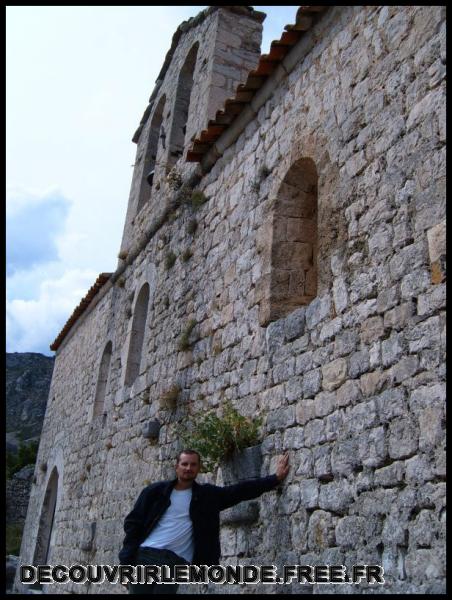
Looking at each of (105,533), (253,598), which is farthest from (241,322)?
(105,533)

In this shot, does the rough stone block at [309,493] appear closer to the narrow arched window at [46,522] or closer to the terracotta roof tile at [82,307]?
the terracotta roof tile at [82,307]

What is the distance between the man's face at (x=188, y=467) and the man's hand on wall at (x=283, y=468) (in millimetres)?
541

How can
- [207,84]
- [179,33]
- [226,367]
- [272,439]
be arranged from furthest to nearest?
[179,33] < [207,84] < [226,367] < [272,439]

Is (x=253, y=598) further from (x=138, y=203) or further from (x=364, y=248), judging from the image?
(x=138, y=203)

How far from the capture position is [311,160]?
15.4 ft

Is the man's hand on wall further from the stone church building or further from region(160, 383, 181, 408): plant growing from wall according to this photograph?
region(160, 383, 181, 408): plant growing from wall

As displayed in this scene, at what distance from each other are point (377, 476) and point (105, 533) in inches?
185

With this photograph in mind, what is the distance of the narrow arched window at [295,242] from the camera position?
4.63 m

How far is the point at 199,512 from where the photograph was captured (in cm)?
377

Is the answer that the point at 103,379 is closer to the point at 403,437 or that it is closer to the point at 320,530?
the point at 320,530

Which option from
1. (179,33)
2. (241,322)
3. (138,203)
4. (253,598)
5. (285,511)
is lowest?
(253,598)

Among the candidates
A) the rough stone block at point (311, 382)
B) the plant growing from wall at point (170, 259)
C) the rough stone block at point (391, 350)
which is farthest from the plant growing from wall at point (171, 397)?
the rough stone block at point (391, 350)

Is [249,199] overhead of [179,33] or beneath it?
beneath

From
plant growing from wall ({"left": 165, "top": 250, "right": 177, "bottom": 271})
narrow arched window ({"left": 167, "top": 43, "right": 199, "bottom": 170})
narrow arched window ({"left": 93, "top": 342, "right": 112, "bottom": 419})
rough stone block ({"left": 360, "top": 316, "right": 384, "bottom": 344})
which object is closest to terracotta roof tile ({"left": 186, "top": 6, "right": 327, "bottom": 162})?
plant growing from wall ({"left": 165, "top": 250, "right": 177, "bottom": 271})
